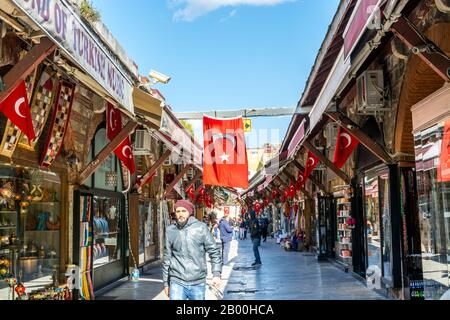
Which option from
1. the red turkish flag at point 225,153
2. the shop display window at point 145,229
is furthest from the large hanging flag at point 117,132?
the shop display window at point 145,229

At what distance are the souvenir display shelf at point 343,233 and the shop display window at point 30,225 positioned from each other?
296 inches

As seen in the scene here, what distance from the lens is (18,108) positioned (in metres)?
5.18

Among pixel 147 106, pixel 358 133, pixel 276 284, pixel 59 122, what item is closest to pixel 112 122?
pixel 59 122

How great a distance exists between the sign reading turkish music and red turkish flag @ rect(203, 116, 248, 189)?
13.3 ft

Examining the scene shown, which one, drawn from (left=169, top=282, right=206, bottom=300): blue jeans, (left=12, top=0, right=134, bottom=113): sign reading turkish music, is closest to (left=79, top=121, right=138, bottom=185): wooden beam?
(left=12, top=0, right=134, bottom=113): sign reading turkish music

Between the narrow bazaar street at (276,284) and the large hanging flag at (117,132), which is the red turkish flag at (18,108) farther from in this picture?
the narrow bazaar street at (276,284)

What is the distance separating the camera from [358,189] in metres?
12.0

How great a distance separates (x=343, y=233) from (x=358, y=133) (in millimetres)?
6976

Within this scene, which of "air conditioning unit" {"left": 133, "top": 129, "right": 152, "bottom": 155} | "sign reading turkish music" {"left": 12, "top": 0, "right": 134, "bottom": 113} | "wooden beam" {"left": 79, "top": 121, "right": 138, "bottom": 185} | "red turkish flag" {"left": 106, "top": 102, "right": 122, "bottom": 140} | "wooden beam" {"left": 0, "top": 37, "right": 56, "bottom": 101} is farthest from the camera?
"air conditioning unit" {"left": 133, "top": 129, "right": 152, "bottom": 155}

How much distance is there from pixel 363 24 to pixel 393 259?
5.11m

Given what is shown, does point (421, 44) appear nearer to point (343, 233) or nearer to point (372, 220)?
point (372, 220)

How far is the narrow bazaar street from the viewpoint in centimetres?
994

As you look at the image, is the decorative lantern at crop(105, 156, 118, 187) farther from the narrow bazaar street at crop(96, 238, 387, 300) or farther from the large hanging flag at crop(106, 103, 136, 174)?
the narrow bazaar street at crop(96, 238, 387, 300)

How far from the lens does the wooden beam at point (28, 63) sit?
4.61m
